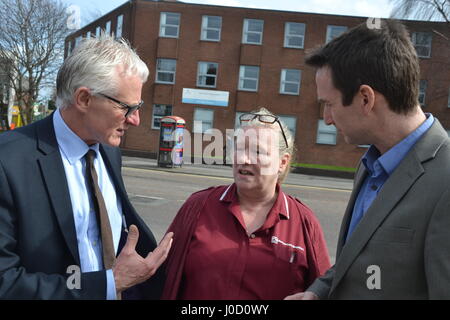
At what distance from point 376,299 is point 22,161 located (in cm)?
151

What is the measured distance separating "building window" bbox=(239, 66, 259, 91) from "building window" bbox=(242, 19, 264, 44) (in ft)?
5.66

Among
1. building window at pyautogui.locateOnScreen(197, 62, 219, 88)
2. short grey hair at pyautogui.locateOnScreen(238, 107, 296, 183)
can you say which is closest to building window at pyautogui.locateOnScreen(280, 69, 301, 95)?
building window at pyautogui.locateOnScreen(197, 62, 219, 88)

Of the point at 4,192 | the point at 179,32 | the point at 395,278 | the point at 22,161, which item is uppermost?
the point at 179,32

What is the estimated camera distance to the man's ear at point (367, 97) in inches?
68.2

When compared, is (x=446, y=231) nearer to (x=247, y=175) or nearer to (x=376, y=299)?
(x=376, y=299)

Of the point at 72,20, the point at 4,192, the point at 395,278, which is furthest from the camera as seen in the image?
the point at 72,20

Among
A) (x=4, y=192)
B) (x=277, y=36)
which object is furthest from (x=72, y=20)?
(x=277, y=36)

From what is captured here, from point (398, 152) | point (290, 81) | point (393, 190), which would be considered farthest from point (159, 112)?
point (393, 190)

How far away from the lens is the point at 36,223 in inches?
72.6

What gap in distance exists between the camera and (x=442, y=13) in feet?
81.1

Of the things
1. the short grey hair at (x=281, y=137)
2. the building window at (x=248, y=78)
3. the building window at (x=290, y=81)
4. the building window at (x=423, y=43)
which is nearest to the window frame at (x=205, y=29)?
the building window at (x=248, y=78)

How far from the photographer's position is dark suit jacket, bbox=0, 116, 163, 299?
174 centimetres

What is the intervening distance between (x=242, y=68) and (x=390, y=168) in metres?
26.9

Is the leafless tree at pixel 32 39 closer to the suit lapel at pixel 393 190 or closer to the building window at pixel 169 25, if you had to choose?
the building window at pixel 169 25
